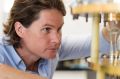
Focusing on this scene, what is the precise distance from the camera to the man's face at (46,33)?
81 cm

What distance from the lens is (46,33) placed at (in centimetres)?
82

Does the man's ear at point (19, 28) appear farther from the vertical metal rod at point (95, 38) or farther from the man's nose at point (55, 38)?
the vertical metal rod at point (95, 38)

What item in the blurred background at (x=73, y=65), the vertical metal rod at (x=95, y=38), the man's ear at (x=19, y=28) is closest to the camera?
the vertical metal rod at (x=95, y=38)

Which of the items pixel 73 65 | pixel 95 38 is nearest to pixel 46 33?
pixel 95 38

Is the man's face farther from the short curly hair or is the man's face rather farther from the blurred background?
the blurred background

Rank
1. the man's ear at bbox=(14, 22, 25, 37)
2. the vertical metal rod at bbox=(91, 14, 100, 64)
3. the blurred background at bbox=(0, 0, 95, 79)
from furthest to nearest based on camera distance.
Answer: the blurred background at bbox=(0, 0, 95, 79)
the man's ear at bbox=(14, 22, 25, 37)
the vertical metal rod at bbox=(91, 14, 100, 64)

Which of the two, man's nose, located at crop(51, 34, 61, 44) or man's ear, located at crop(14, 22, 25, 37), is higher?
man's ear, located at crop(14, 22, 25, 37)

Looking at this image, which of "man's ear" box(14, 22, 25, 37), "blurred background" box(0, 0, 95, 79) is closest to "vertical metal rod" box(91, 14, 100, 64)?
"man's ear" box(14, 22, 25, 37)

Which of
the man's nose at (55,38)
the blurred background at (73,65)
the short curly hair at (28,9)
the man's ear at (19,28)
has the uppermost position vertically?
the short curly hair at (28,9)

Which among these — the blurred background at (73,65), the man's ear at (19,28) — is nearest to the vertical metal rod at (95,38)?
the man's ear at (19,28)

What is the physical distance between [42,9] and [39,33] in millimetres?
78

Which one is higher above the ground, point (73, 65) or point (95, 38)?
point (95, 38)

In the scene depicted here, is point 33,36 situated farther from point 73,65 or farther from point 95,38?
point 73,65

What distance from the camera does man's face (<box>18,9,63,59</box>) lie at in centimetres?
81
